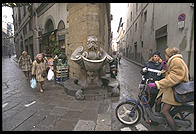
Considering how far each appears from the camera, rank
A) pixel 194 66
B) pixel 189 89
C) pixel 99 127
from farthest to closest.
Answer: pixel 194 66, pixel 99 127, pixel 189 89

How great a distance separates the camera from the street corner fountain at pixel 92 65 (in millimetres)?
4449

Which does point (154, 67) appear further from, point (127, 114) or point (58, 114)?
point (58, 114)

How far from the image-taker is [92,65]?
14.8 ft

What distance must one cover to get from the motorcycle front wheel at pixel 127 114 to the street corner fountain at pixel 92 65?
5.13 feet

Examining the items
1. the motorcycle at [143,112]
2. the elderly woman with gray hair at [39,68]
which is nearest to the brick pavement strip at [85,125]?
the motorcycle at [143,112]

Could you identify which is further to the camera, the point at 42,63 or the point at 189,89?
the point at 42,63

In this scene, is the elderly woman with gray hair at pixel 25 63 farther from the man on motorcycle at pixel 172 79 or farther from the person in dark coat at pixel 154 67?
the man on motorcycle at pixel 172 79

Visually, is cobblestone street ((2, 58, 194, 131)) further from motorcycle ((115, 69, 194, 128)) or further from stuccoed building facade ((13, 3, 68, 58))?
stuccoed building facade ((13, 3, 68, 58))

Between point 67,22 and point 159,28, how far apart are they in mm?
3793

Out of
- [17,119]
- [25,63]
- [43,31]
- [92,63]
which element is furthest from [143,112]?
[25,63]

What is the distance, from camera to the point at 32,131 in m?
2.73

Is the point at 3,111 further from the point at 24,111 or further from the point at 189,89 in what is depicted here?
the point at 189,89

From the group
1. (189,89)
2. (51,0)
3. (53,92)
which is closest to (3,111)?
(53,92)

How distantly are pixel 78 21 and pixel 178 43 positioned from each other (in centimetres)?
365
